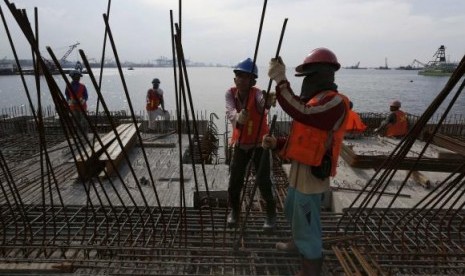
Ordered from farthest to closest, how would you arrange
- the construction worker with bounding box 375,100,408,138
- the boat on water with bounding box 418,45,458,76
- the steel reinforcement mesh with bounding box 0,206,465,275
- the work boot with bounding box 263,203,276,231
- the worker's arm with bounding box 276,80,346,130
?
1. the boat on water with bounding box 418,45,458,76
2. the construction worker with bounding box 375,100,408,138
3. the work boot with bounding box 263,203,276,231
4. the steel reinforcement mesh with bounding box 0,206,465,275
5. the worker's arm with bounding box 276,80,346,130

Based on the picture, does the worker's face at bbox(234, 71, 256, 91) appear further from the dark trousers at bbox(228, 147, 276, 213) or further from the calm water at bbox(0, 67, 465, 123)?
the calm water at bbox(0, 67, 465, 123)

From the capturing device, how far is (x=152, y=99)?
11.9 metres

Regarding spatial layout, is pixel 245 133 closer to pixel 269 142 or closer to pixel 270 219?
pixel 269 142

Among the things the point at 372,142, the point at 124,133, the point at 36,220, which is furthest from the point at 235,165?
the point at 372,142

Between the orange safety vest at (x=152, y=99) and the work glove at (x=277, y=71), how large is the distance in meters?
9.57

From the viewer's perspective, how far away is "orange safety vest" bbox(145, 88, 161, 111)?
38.8 ft

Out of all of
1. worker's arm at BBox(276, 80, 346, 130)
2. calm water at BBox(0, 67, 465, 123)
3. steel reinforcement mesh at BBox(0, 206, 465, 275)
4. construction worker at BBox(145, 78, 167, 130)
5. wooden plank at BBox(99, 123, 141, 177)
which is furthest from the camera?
calm water at BBox(0, 67, 465, 123)

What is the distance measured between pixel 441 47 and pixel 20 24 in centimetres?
13791

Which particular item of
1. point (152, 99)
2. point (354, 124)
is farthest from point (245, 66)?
point (152, 99)

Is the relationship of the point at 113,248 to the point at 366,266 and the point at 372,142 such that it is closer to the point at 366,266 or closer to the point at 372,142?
the point at 366,266

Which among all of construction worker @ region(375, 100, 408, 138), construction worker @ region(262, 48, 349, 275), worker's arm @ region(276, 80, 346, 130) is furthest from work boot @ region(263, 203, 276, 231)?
construction worker @ region(375, 100, 408, 138)

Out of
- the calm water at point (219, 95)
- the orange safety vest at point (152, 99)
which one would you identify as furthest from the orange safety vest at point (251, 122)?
the calm water at point (219, 95)

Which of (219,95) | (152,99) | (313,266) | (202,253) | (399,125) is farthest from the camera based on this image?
(219,95)

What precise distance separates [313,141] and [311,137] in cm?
4
